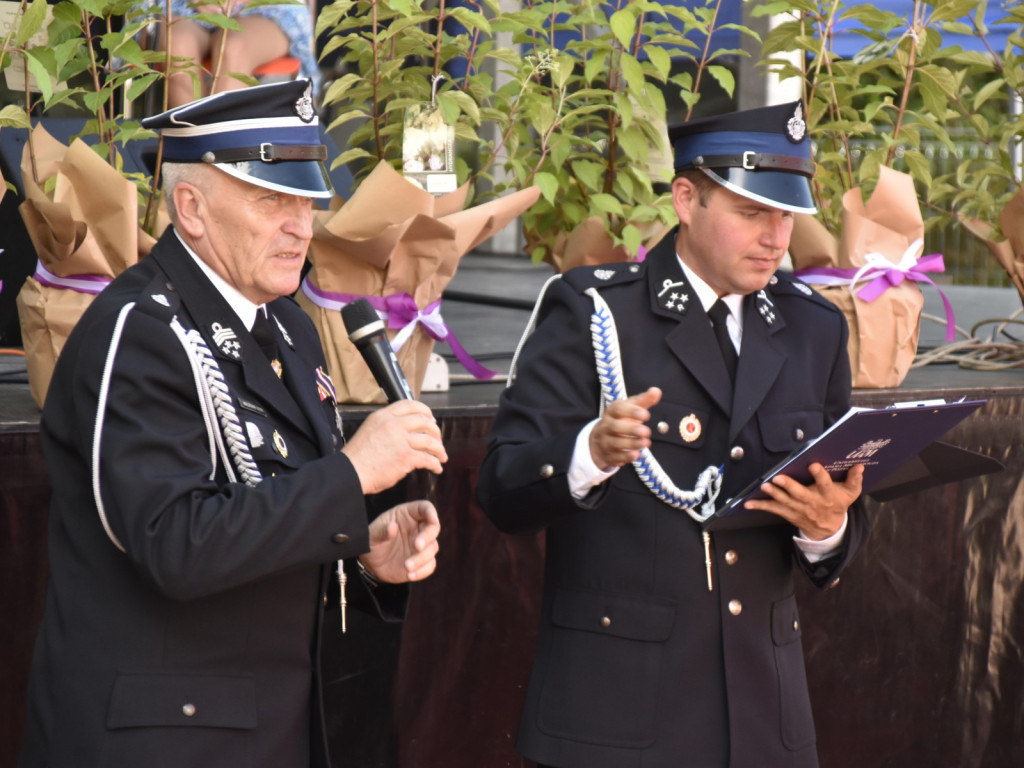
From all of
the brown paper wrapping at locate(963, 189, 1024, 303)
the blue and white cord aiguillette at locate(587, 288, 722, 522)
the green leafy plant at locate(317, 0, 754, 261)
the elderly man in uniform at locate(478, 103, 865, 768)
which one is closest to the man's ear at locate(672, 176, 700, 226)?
the elderly man in uniform at locate(478, 103, 865, 768)

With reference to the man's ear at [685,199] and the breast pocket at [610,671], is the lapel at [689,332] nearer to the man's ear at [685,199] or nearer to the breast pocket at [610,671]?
the man's ear at [685,199]

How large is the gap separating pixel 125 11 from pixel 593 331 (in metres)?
1.13

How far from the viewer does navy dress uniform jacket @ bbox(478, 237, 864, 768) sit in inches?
79.8

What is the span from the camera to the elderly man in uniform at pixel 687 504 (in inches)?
79.9

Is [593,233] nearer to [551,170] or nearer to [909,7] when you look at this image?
[551,170]

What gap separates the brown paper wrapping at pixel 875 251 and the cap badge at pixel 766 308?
38.6 inches

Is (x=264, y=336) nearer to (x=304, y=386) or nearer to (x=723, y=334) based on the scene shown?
(x=304, y=386)

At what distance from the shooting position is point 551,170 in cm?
312

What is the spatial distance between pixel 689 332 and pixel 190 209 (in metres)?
0.76

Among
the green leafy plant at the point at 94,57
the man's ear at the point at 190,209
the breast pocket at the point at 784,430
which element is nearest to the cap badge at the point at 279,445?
the man's ear at the point at 190,209

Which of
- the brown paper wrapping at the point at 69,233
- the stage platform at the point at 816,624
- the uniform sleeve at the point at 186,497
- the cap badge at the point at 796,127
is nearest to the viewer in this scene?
the uniform sleeve at the point at 186,497

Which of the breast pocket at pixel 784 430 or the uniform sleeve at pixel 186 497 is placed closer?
the uniform sleeve at pixel 186 497

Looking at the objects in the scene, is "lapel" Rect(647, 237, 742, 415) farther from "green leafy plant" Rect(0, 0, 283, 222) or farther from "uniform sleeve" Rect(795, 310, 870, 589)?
"green leafy plant" Rect(0, 0, 283, 222)

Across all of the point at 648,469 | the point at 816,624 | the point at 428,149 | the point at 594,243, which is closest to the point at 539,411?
the point at 648,469
